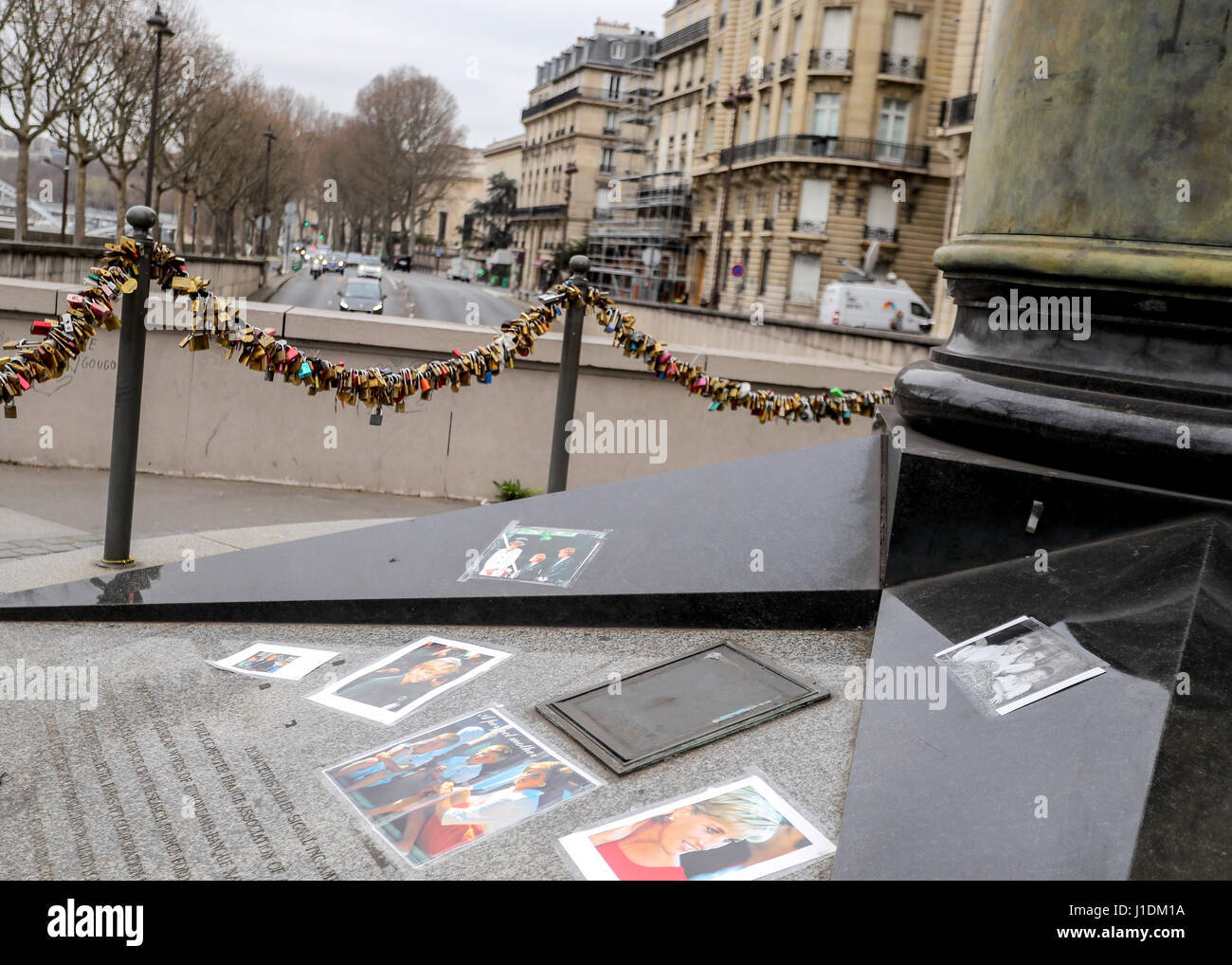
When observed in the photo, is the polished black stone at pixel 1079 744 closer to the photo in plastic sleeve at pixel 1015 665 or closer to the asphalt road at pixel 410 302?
the photo in plastic sleeve at pixel 1015 665

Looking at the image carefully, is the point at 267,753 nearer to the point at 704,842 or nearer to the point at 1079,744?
the point at 704,842

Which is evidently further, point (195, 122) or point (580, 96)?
point (580, 96)

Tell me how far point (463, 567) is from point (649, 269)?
70.6m

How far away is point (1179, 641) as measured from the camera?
115 inches

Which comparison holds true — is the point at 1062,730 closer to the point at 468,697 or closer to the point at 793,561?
the point at 793,561

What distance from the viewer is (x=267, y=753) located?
3.08 meters

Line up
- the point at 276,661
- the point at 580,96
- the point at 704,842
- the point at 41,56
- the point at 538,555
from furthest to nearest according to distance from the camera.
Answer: the point at 580,96, the point at 41,56, the point at 538,555, the point at 276,661, the point at 704,842

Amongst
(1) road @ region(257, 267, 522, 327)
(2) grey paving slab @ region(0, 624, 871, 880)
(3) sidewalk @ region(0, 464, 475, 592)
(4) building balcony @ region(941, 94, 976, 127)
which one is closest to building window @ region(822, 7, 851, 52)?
(4) building balcony @ region(941, 94, 976, 127)

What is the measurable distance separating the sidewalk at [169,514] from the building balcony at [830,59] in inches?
Answer: 1928

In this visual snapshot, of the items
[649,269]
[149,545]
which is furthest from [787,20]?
[149,545]

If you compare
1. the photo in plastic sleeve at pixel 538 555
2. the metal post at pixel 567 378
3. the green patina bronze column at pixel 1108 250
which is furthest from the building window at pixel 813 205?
the green patina bronze column at pixel 1108 250

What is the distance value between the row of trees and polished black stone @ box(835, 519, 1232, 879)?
128 feet

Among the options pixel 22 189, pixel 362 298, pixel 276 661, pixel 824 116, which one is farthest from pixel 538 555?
pixel 824 116

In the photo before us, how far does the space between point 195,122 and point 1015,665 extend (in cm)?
5613
